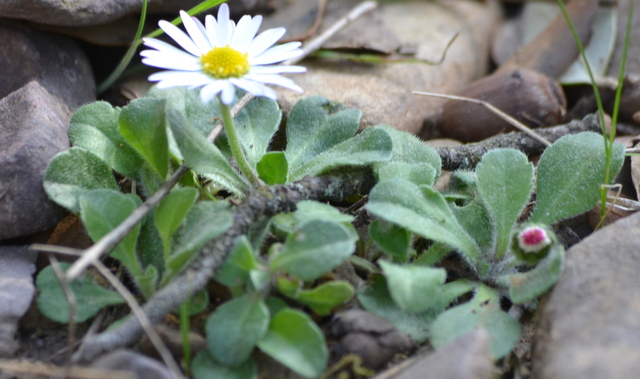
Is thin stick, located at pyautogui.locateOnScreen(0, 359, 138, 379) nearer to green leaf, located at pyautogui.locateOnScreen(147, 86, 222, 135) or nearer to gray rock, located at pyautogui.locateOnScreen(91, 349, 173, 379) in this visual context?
gray rock, located at pyautogui.locateOnScreen(91, 349, 173, 379)

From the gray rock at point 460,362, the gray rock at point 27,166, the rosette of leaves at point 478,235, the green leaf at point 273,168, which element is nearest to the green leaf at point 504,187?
the rosette of leaves at point 478,235

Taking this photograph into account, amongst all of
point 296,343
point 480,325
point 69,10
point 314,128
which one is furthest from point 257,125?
point 480,325

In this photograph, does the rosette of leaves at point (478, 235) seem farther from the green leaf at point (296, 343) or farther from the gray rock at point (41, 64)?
the gray rock at point (41, 64)

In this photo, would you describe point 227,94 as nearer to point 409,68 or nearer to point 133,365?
point 133,365

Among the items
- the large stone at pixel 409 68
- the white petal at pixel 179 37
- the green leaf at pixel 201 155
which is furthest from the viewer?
the large stone at pixel 409 68

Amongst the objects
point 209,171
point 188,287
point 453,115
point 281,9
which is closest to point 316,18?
point 281,9

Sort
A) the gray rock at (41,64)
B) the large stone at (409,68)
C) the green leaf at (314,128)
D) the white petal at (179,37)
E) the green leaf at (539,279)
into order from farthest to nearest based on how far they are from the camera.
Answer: the large stone at (409,68) → the gray rock at (41,64) → the green leaf at (314,128) → the white petal at (179,37) → the green leaf at (539,279)

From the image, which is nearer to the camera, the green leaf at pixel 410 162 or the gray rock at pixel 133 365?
the gray rock at pixel 133 365

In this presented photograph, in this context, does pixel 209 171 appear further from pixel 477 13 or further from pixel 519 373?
pixel 477 13
